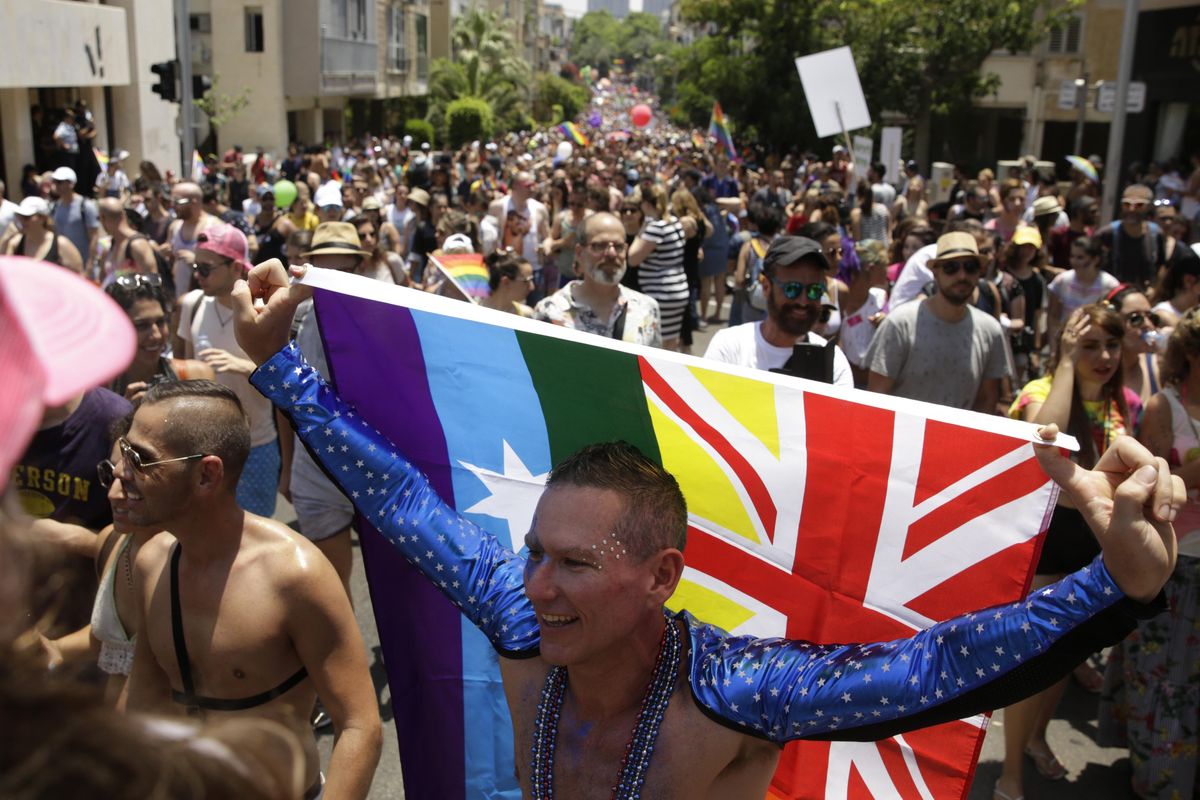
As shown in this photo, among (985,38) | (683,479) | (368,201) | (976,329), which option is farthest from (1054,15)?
(683,479)

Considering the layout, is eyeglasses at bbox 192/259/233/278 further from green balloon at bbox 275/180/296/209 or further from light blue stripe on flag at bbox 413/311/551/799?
green balloon at bbox 275/180/296/209

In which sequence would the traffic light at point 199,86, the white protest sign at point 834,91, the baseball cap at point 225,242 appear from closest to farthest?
the baseball cap at point 225,242 < the white protest sign at point 834,91 < the traffic light at point 199,86

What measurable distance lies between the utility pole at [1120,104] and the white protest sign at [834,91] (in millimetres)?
3233

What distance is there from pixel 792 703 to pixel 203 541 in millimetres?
1656

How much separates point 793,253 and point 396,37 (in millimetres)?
51504

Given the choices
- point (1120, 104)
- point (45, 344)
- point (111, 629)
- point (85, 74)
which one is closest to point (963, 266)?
point (111, 629)

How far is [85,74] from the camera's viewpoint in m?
23.5

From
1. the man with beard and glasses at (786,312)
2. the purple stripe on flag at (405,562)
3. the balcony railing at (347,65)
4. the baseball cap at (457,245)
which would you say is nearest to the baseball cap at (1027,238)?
the baseball cap at (457,245)

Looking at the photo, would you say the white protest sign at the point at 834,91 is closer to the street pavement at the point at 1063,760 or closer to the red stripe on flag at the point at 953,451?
the street pavement at the point at 1063,760

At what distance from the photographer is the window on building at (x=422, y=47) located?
2260 inches

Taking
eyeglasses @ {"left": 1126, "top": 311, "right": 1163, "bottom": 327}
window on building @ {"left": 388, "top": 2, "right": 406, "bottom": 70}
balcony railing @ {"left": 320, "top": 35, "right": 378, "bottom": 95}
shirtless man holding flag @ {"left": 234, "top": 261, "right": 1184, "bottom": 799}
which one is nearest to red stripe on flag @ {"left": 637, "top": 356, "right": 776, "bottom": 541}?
shirtless man holding flag @ {"left": 234, "top": 261, "right": 1184, "bottom": 799}

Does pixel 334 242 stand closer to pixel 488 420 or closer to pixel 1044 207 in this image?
pixel 488 420

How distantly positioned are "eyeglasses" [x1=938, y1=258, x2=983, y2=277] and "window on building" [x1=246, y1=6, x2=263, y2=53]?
35.9m

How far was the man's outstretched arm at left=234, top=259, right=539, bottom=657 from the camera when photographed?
2410 millimetres
